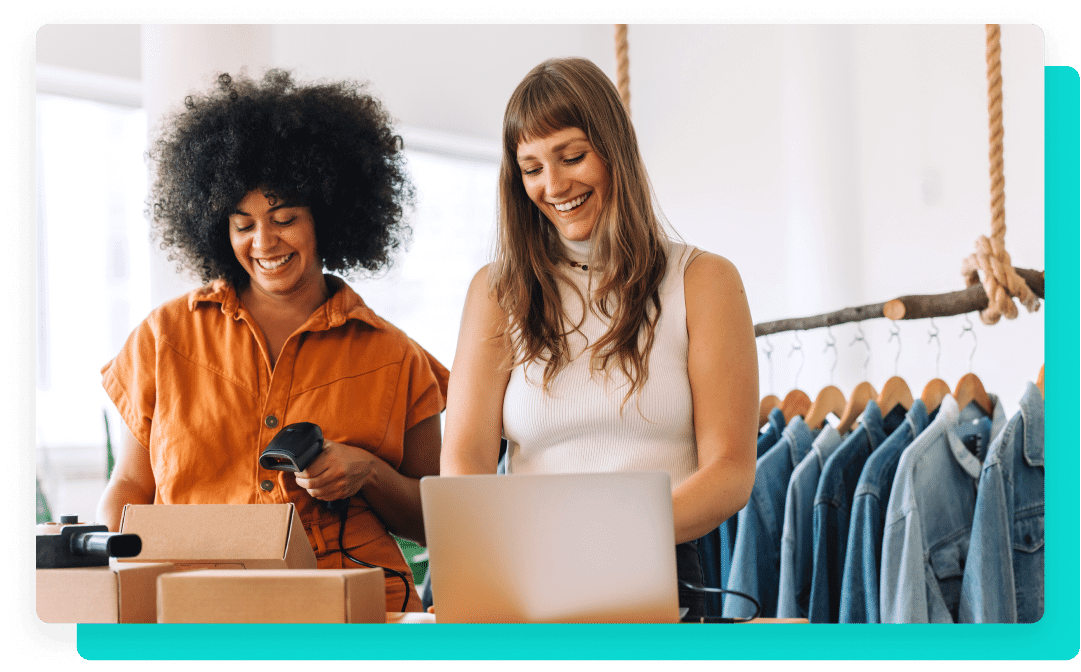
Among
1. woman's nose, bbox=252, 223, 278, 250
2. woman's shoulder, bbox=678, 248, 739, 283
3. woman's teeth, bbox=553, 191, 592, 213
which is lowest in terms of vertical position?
woman's shoulder, bbox=678, 248, 739, 283

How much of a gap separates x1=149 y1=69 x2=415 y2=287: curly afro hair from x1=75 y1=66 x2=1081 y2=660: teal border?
24.1 inches

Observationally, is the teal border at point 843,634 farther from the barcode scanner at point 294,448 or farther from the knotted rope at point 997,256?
the knotted rope at point 997,256

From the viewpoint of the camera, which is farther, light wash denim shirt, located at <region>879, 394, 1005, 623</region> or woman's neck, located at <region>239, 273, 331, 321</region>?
light wash denim shirt, located at <region>879, 394, 1005, 623</region>

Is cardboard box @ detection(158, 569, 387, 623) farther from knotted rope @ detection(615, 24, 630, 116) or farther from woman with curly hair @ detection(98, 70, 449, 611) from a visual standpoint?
knotted rope @ detection(615, 24, 630, 116)

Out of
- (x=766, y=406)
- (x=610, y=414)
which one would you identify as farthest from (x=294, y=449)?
(x=766, y=406)

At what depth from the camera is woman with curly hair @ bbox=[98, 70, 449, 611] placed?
1.38 metres

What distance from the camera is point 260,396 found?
141 cm

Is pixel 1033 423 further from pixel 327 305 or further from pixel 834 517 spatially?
pixel 327 305

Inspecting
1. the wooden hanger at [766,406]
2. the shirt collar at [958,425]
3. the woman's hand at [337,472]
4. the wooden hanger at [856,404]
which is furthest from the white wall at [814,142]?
the woman's hand at [337,472]

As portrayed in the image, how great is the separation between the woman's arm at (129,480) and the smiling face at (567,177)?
0.68 metres

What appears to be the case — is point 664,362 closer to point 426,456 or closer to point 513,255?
point 513,255

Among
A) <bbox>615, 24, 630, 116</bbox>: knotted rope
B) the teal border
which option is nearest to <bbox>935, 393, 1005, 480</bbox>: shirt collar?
the teal border

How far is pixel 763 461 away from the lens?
1.78 m

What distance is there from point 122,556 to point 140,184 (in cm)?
94
